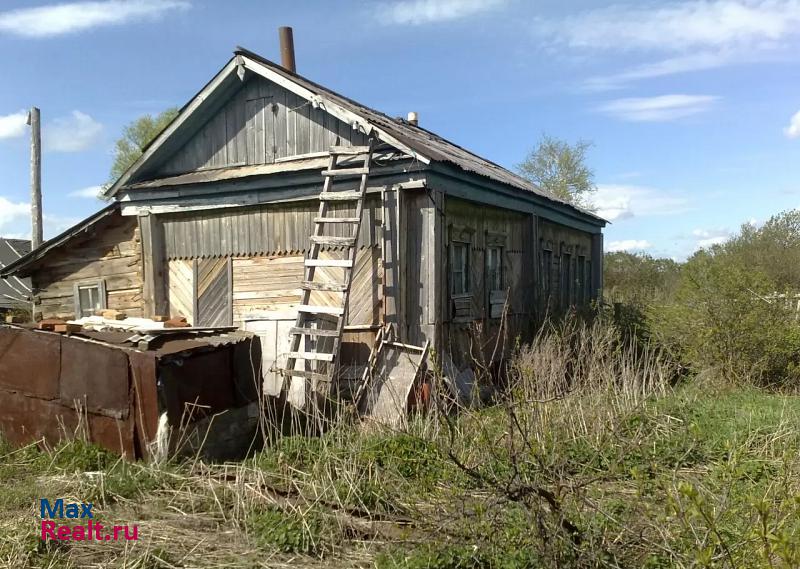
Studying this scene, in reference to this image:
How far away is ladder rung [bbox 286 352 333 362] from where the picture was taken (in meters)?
8.20

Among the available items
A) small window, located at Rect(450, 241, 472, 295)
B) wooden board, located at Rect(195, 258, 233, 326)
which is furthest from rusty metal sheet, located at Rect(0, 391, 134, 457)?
small window, located at Rect(450, 241, 472, 295)

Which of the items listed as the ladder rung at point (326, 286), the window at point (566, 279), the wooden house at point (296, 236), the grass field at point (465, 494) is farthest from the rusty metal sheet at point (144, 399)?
the window at point (566, 279)

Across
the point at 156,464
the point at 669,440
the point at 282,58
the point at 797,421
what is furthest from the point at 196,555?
the point at 282,58

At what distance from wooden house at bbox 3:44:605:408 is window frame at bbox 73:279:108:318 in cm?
3

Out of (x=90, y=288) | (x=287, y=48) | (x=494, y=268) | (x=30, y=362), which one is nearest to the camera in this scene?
(x=30, y=362)

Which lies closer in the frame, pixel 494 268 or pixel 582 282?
pixel 494 268

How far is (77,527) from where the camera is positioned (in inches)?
186

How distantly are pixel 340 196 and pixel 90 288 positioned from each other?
6.02 m

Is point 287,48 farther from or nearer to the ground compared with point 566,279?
farther from the ground

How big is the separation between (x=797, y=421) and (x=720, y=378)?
9.79 ft

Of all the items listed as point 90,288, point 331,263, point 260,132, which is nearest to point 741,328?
point 331,263

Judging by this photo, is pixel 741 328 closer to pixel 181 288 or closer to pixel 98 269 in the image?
pixel 181 288

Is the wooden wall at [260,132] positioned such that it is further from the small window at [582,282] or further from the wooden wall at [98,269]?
the small window at [582,282]

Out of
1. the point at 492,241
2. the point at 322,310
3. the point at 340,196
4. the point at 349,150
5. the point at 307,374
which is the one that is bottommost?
the point at 307,374
